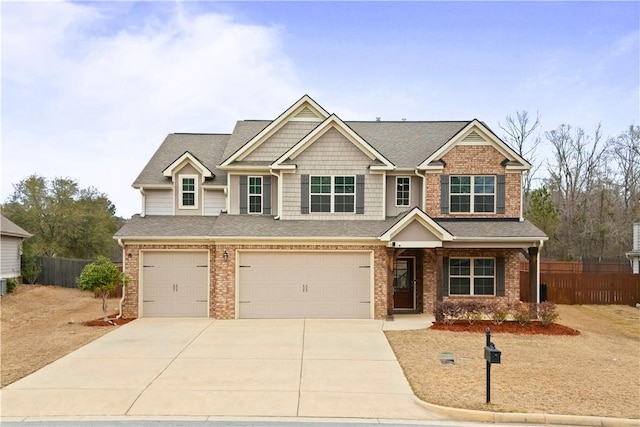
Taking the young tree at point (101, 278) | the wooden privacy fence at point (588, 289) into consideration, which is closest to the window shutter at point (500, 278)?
the wooden privacy fence at point (588, 289)

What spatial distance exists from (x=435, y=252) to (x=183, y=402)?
11.3m

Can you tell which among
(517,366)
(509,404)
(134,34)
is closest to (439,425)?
(509,404)

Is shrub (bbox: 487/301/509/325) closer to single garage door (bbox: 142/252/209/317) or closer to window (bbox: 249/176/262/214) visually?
window (bbox: 249/176/262/214)

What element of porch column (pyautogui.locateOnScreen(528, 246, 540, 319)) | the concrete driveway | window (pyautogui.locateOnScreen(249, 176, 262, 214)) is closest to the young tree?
the concrete driveway

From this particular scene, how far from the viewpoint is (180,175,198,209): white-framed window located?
811 inches

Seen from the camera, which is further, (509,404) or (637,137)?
(637,137)

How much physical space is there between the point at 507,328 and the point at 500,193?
5.53 m

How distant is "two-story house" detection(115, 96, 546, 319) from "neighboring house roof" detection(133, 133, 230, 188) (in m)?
0.13

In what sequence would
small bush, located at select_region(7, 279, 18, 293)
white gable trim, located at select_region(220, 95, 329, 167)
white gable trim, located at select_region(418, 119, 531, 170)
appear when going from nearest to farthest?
white gable trim, located at select_region(418, 119, 531, 170) → white gable trim, located at select_region(220, 95, 329, 167) → small bush, located at select_region(7, 279, 18, 293)

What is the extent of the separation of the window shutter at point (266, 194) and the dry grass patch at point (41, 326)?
6990 millimetres

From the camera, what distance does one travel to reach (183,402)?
30.0 ft

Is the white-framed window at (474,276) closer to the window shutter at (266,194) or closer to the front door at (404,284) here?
the front door at (404,284)

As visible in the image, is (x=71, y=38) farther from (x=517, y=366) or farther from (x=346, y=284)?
(x=517, y=366)

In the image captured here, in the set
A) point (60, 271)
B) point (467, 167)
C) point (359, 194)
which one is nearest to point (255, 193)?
point (359, 194)
